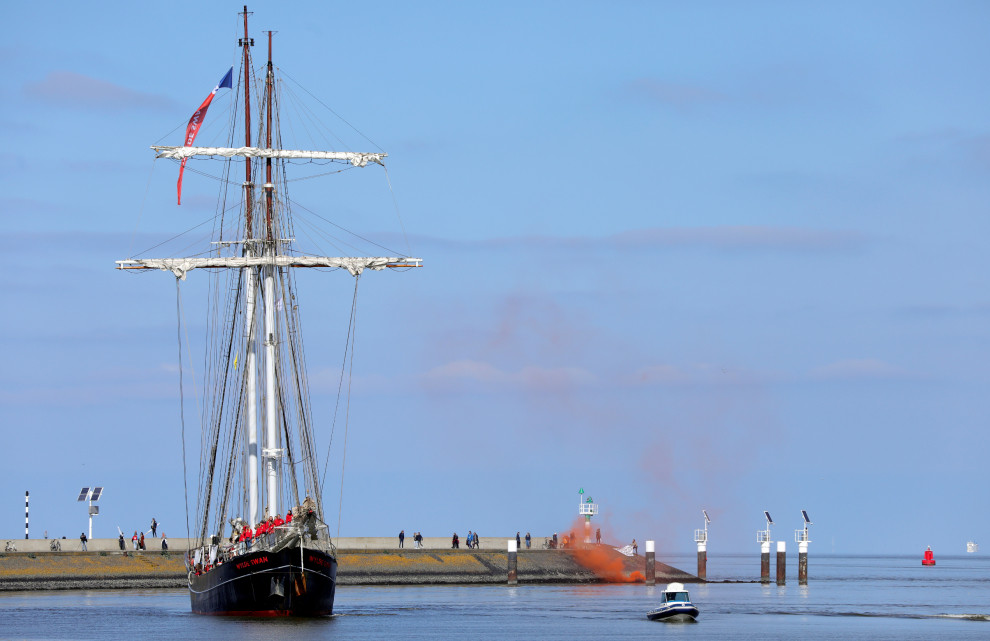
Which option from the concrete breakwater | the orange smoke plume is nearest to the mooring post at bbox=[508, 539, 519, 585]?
the concrete breakwater

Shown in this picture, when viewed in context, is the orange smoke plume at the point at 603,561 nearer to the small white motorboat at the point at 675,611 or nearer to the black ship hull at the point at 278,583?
the small white motorboat at the point at 675,611

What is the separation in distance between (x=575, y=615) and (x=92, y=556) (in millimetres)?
40486

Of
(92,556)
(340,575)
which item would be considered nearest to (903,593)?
(340,575)

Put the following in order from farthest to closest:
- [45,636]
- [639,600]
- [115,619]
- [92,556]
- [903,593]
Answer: [903,593] < [92,556] < [639,600] < [115,619] < [45,636]

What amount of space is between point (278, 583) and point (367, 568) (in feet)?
139

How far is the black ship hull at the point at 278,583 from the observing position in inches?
2483

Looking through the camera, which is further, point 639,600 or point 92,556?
point 92,556

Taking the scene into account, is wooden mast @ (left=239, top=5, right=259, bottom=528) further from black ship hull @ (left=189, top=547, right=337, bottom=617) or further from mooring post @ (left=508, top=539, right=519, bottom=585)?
mooring post @ (left=508, top=539, right=519, bottom=585)

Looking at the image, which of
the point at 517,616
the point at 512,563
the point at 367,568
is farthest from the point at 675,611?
the point at 367,568

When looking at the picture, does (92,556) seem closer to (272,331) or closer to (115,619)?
(115,619)

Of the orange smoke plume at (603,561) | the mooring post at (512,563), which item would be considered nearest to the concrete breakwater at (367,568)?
the orange smoke plume at (603,561)

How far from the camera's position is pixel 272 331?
7244cm

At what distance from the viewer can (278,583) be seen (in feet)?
208

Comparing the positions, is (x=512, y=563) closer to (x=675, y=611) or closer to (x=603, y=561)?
(x=603, y=561)
